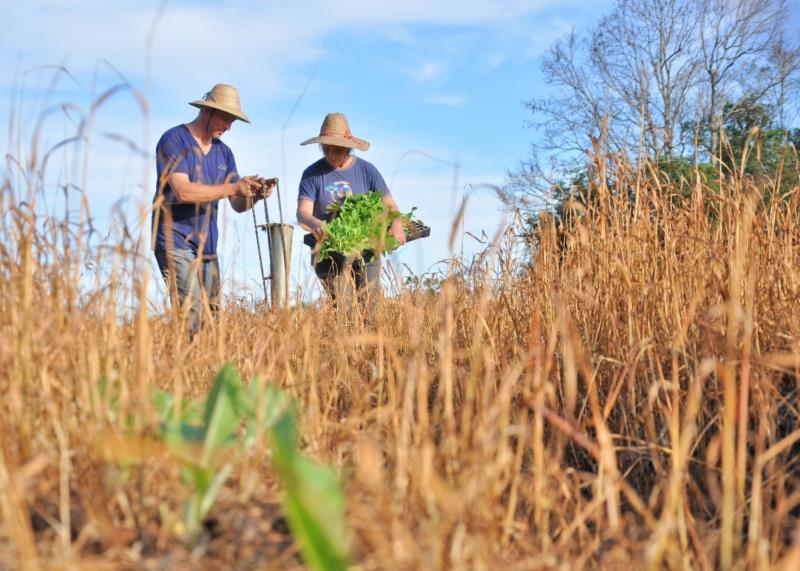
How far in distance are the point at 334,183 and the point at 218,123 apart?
30.3 inches

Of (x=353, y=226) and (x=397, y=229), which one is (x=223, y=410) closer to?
(x=353, y=226)

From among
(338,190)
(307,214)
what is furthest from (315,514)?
(338,190)

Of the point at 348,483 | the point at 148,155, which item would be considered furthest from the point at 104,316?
the point at 348,483

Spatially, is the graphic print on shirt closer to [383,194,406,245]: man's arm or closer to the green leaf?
[383,194,406,245]: man's arm

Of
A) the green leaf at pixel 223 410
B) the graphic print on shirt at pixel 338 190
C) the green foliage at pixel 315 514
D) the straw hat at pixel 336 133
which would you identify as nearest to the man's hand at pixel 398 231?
the graphic print on shirt at pixel 338 190

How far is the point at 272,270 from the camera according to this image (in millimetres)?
4828

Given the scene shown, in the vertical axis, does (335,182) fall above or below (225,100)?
below

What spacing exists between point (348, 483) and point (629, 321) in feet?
4.50

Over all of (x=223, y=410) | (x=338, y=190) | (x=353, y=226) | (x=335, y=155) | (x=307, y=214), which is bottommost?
(x=223, y=410)

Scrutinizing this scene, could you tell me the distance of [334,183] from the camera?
14.9 feet

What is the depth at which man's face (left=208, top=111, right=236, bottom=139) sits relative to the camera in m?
4.04

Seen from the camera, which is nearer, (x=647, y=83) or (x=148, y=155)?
(x=148, y=155)

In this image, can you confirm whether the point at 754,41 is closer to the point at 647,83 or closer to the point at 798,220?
the point at 647,83

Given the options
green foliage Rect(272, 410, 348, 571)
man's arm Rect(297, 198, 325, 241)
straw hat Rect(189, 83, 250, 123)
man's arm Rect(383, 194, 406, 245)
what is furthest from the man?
green foliage Rect(272, 410, 348, 571)
